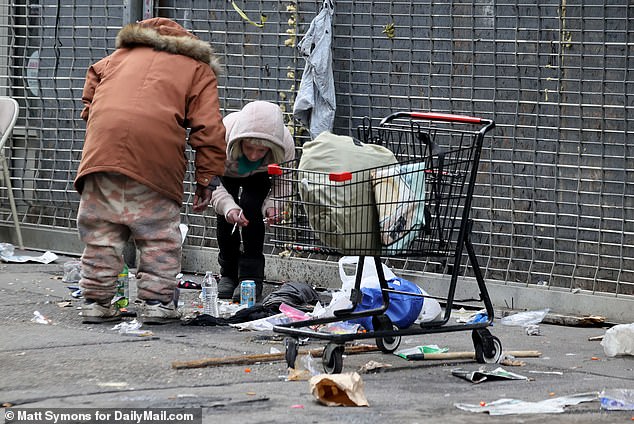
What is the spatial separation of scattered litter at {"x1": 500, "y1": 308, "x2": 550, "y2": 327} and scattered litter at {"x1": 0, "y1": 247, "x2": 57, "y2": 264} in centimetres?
435

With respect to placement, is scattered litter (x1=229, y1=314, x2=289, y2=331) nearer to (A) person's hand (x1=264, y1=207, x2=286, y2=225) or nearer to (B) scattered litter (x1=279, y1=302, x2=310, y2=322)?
(B) scattered litter (x1=279, y1=302, x2=310, y2=322)

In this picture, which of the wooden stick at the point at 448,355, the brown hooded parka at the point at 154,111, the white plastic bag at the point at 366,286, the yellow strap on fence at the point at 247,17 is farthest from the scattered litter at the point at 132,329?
the yellow strap on fence at the point at 247,17

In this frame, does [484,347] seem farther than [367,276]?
No

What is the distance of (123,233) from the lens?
6.54m

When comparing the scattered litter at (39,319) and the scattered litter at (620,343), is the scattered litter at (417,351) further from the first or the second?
the scattered litter at (39,319)

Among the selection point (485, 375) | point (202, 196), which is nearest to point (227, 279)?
point (202, 196)

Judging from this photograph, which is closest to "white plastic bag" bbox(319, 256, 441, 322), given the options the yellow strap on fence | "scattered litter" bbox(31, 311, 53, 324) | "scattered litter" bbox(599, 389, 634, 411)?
"scattered litter" bbox(31, 311, 53, 324)

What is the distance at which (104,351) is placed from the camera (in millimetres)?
5559

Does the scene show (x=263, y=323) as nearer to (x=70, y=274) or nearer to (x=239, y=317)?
(x=239, y=317)

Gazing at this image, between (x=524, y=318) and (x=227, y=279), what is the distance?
212 cm

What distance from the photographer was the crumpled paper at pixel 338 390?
436cm

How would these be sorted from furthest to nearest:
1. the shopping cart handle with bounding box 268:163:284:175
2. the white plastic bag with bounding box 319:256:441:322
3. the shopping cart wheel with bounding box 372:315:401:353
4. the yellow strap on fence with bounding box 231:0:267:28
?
the yellow strap on fence with bounding box 231:0:267:28 → the white plastic bag with bounding box 319:256:441:322 → the shopping cart wheel with bounding box 372:315:401:353 → the shopping cart handle with bounding box 268:163:284:175

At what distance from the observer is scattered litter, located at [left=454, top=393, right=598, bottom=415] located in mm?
4348

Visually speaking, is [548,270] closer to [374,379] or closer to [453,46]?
[453,46]
